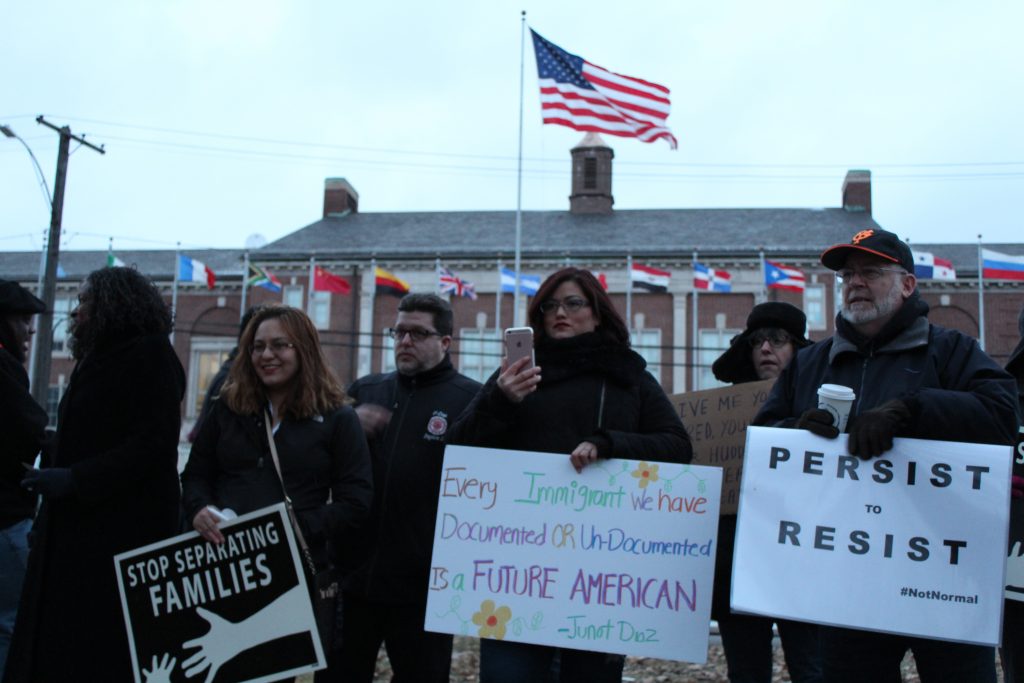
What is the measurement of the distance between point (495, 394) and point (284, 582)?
3.59 ft

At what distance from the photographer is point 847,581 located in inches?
128

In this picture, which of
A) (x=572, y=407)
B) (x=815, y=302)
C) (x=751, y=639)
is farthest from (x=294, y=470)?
(x=815, y=302)

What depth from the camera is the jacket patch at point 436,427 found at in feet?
14.8

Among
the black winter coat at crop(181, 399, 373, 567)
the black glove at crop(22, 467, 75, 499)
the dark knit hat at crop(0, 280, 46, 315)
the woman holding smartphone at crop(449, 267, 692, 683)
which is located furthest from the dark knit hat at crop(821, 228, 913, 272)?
the dark knit hat at crop(0, 280, 46, 315)

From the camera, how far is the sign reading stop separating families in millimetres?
3602

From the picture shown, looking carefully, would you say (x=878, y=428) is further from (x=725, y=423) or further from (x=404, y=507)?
(x=404, y=507)

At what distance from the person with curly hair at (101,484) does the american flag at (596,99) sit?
1477 cm

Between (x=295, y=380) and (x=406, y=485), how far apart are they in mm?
693

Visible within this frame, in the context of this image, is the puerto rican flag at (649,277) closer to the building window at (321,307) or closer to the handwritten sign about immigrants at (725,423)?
the building window at (321,307)

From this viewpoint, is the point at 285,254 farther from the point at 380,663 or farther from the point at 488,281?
the point at 380,663

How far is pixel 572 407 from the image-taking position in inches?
152

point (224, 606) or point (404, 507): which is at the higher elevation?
point (404, 507)

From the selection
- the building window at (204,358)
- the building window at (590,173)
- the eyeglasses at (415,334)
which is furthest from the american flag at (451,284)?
the eyeglasses at (415,334)

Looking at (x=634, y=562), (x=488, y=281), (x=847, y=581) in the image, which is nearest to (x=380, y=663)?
(x=634, y=562)
